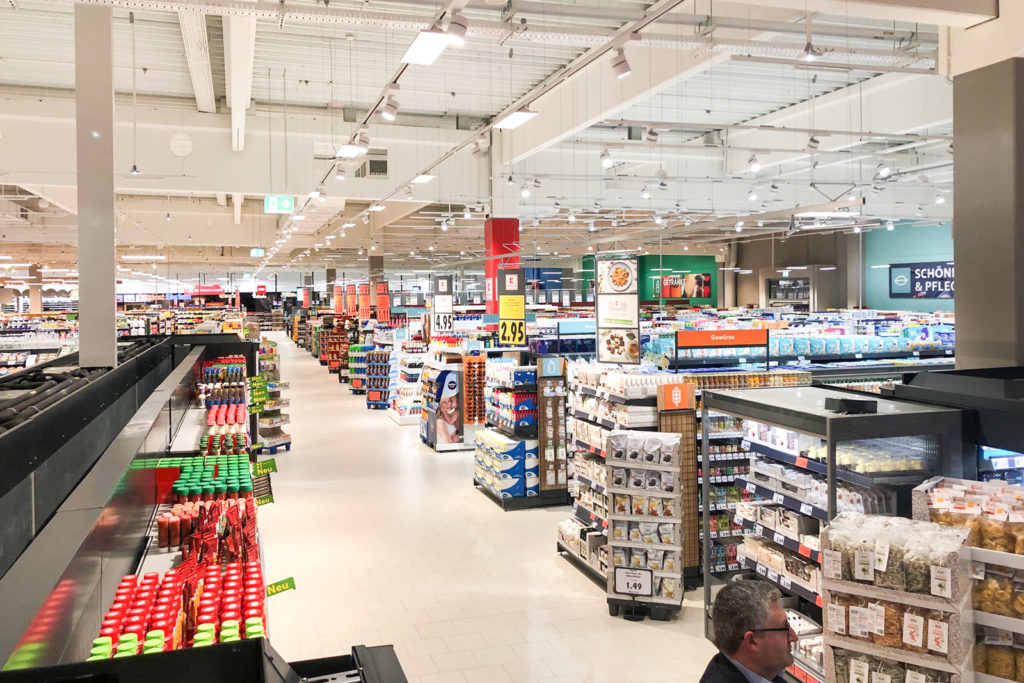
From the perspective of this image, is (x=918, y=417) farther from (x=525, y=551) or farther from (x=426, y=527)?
(x=426, y=527)

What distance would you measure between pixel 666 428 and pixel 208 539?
416 cm

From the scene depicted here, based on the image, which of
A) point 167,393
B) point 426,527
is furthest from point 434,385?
point 167,393

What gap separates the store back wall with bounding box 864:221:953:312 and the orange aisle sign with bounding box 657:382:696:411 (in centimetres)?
1939

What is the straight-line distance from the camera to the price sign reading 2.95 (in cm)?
1219

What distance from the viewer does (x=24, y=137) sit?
1335 cm

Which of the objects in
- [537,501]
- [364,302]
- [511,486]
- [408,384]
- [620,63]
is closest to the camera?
[620,63]

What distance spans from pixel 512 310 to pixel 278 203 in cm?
513

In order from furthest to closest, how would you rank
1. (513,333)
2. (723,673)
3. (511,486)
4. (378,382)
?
1. (378,382)
2. (513,333)
3. (511,486)
4. (723,673)

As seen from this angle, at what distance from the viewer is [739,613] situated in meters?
2.67

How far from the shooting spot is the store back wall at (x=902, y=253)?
23.7 metres

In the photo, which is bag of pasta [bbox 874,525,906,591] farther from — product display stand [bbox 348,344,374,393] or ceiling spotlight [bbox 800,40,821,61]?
product display stand [bbox 348,344,374,393]

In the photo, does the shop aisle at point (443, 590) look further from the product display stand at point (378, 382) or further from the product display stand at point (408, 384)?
the product display stand at point (378, 382)

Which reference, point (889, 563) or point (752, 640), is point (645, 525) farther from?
point (752, 640)

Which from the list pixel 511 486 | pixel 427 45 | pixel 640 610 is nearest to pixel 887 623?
pixel 640 610
